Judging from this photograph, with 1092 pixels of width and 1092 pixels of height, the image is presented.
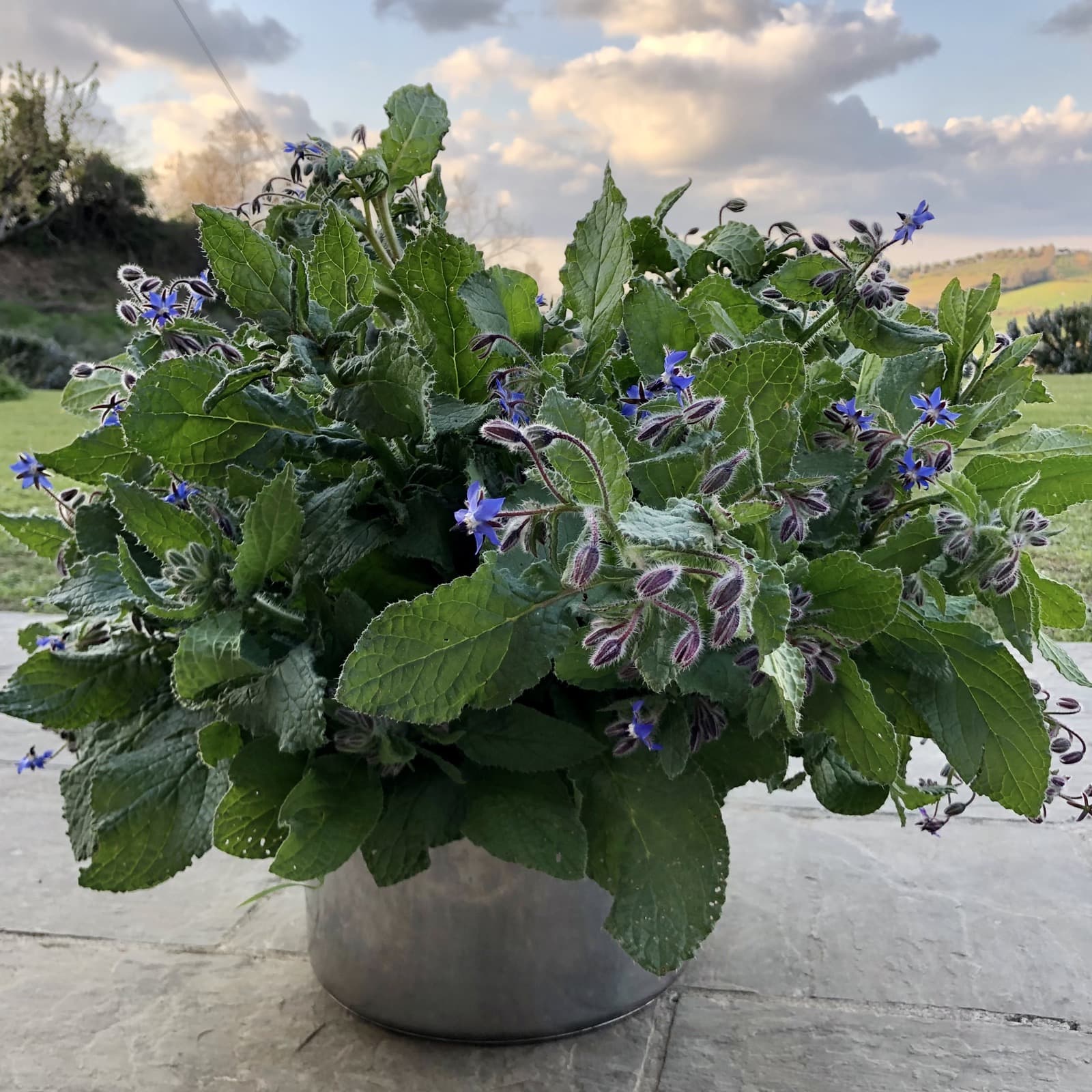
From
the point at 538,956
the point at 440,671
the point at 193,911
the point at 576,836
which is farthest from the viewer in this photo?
the point at 193,911

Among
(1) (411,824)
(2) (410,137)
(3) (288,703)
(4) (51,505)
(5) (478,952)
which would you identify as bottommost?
(4) (51,505)

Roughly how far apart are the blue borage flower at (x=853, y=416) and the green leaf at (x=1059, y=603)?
0.14 meters

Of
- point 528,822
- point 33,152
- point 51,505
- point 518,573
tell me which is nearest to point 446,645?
point 518,573

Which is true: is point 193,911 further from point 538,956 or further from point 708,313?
point 708,313

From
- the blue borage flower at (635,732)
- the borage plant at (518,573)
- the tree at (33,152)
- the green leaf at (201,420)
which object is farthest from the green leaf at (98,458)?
the tree at (33,152)

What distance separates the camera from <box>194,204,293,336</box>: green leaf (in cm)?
54

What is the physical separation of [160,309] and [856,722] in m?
0.46

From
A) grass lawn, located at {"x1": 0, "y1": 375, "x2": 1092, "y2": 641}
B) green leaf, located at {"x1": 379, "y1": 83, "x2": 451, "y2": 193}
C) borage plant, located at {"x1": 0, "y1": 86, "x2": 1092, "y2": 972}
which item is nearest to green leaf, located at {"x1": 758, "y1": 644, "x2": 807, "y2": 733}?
borage plant, located at {"x1": 0, "y1": 86, "x2": 1092, "y2": 972}

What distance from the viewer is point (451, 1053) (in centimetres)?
70

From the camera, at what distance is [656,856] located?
593 mm

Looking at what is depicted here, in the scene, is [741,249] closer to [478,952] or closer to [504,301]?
[504,301]

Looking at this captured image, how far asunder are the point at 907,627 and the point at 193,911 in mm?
663

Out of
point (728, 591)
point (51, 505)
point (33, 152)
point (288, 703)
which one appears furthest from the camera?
point (33, 152)

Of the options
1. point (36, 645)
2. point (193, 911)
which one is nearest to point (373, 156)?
point (36, 645)
